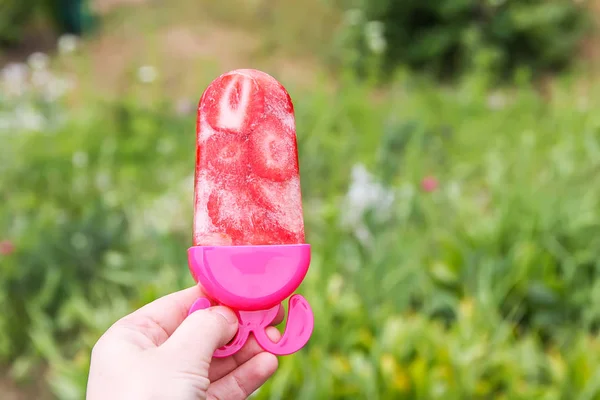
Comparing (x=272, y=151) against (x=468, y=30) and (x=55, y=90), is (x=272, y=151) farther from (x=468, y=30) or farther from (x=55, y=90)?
(x=468, y=30)

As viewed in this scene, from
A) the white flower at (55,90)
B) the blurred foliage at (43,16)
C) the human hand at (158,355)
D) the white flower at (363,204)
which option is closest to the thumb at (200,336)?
the human hand at (158,355)

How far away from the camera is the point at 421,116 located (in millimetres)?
4121

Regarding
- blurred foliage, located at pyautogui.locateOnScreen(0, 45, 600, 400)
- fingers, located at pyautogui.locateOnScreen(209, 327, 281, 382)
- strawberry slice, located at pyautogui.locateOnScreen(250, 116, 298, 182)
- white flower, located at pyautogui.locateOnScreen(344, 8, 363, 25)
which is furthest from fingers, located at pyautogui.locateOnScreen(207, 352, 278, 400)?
white flower, located at pyautogui.locateOnScreen(344, 8, 363, 25)

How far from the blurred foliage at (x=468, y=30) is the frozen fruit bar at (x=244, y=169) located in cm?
470

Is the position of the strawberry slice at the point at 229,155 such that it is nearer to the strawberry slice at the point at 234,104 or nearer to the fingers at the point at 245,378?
the strawberry slice at the point at 234,104

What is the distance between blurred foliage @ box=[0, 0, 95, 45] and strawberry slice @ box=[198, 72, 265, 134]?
7305 millimetres

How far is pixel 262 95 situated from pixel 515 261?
6.04 ft

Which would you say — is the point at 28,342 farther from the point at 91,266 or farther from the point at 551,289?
the point at 551,289

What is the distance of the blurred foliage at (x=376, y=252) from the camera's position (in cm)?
215

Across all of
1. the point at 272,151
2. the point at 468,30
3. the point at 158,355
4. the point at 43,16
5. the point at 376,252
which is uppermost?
the point at 43,16

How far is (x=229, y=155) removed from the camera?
1.09m

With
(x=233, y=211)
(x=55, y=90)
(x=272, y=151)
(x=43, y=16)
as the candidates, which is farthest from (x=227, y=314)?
(x=43, y=16)

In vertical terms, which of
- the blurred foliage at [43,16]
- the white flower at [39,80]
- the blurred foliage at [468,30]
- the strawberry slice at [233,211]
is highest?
the blurred foliage at [43,16]

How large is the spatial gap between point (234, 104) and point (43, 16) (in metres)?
8.06
